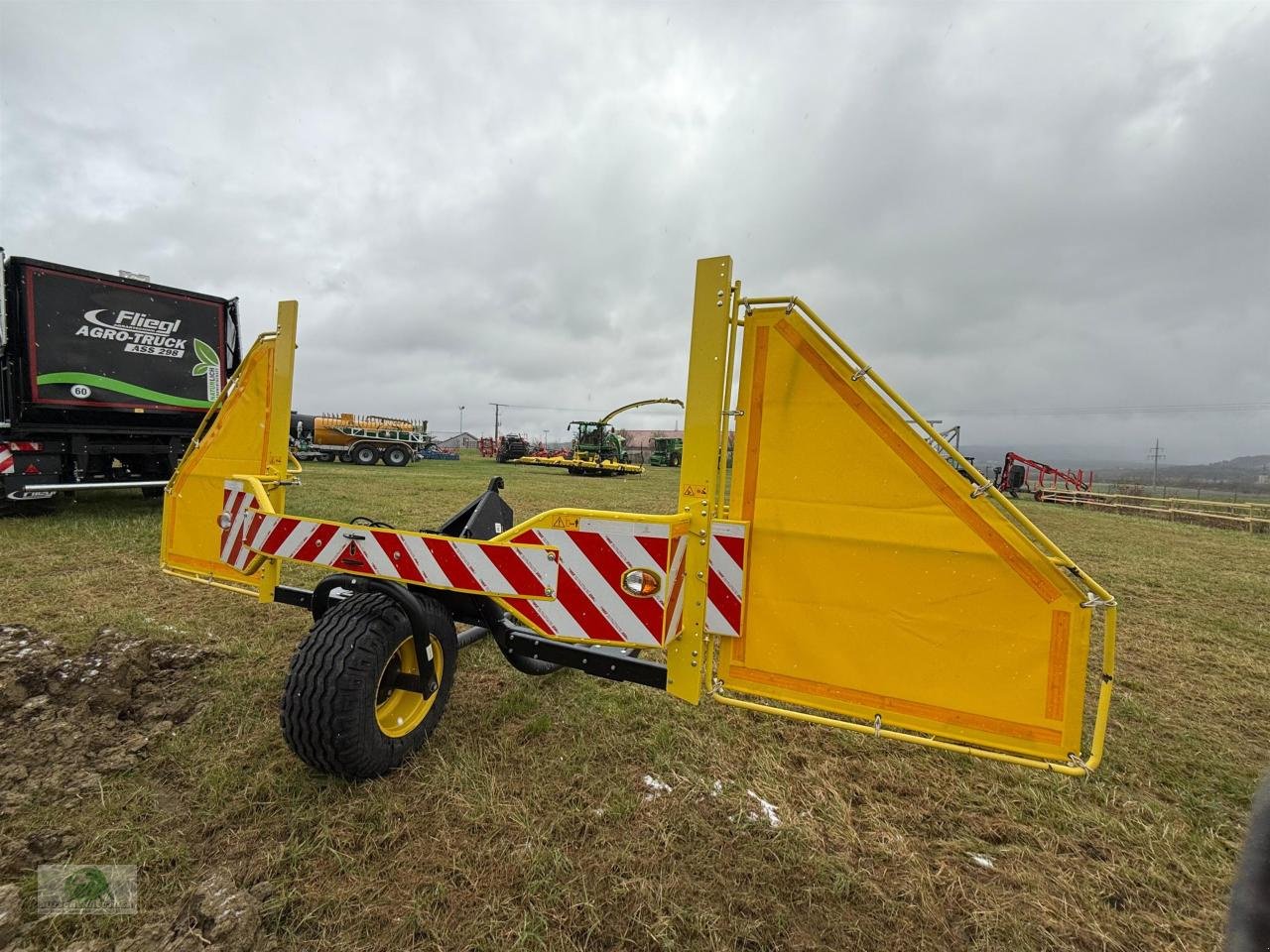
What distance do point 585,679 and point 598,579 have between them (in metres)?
1.70

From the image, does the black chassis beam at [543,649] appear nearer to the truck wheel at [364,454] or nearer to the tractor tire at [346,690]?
the tractor tire at [346,690]

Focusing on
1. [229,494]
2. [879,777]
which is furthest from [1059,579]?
[229,494]

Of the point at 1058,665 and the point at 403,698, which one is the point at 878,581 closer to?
the point at 1058,665

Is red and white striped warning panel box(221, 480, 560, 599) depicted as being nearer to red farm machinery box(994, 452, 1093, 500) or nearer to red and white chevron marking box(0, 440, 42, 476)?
red and white chevron marking box(0, 440, 42, 476)

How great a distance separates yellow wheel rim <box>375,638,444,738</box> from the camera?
2.46m

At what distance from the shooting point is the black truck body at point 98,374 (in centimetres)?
669

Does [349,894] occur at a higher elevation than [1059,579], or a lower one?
lower

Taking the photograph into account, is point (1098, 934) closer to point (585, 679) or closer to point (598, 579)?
point (598, 579)

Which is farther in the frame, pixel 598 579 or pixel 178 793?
pixel 178 793

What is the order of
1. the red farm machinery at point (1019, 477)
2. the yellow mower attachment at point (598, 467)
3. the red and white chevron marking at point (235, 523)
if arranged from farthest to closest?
1. the yellow mower attachment at point (598, 467)
2. the red farm machinery at point (1019, 477)
3. the red and white chevron marking at point (235, 523)

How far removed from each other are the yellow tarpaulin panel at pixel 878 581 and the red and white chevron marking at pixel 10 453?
9.01 m

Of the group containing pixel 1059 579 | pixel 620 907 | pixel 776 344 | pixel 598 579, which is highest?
pixel 776 344

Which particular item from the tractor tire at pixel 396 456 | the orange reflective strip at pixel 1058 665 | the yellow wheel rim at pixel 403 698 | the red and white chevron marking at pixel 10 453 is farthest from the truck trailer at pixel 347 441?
the orange reflective strip at pixel 1058 665

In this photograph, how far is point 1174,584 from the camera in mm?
6543
